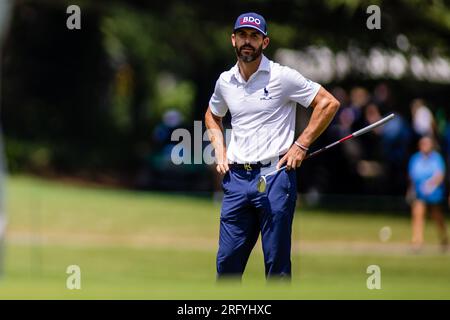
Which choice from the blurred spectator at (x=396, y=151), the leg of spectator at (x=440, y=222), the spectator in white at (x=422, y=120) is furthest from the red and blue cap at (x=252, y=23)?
the blurred spectator at (x=396, y=151)

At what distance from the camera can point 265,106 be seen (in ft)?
34.7

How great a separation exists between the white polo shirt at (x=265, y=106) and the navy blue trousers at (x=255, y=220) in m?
0.21

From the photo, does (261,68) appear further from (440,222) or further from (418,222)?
(440,222)

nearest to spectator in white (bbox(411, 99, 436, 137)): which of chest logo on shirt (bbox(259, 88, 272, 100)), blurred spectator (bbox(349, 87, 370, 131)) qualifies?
blurred spectator (bbox(349, 87, 370, 131))

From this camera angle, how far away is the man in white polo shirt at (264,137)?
1055 cm

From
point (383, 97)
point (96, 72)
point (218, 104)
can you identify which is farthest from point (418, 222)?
point (96, 72)

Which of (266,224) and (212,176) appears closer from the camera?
(266,224)

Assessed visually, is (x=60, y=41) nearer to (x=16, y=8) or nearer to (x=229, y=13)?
(x=16, y=8)

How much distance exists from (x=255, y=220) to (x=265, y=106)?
101cm

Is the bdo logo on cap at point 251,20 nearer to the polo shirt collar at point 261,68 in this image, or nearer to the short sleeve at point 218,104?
the polo shirt collar at point 261,68
